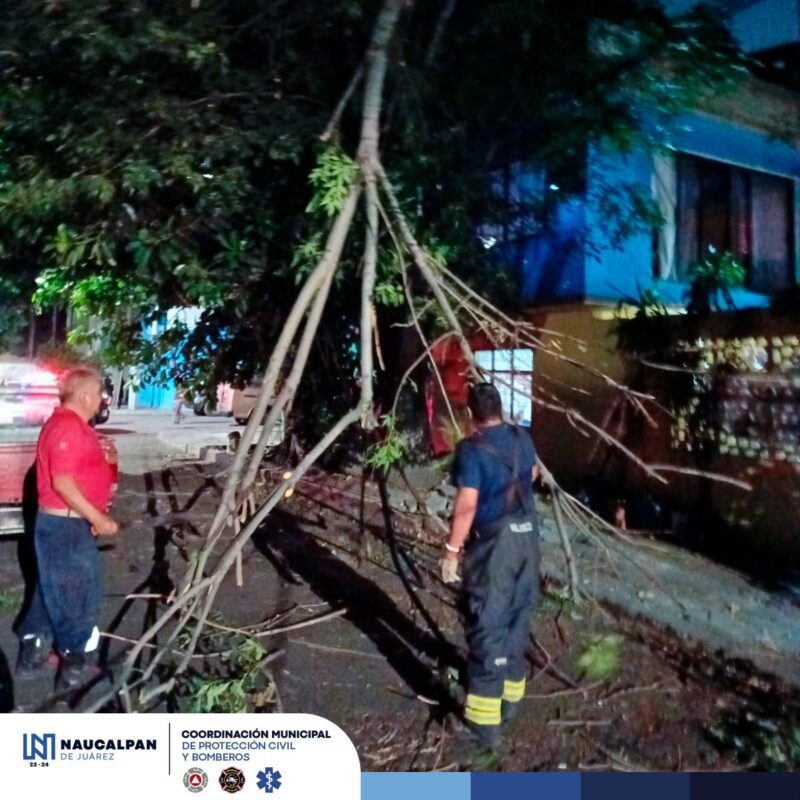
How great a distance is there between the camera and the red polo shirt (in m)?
3.69

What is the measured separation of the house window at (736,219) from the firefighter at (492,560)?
547 cm

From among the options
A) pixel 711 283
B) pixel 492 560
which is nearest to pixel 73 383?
pixel 492 560

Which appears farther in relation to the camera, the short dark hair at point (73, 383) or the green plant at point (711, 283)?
the green plant at point (711, 283)

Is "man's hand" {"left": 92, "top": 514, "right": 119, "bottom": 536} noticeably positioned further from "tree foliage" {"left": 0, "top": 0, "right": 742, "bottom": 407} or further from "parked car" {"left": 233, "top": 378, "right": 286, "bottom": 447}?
"parked car" {"left": 233, "top": 378, "right": 286, "bottom": 447}

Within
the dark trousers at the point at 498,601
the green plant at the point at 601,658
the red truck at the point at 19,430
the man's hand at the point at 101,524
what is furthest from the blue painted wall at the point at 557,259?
the man's hand at the point at 101,524

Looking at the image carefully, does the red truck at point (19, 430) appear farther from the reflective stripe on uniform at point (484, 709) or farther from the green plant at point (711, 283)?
the green plant at point (711, 283)

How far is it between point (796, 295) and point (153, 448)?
24.4 feet

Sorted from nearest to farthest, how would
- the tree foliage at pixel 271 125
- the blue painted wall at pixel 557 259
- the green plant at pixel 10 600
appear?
the green plant at pixel 10 600
the tree foliage at pixel 271 125
the blue painted wall at pixel 557 259

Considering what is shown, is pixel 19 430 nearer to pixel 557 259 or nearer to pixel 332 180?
pixel 332 180

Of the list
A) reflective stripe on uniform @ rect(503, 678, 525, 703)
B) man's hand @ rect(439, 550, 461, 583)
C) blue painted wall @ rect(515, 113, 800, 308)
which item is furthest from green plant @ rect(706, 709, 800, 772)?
blue painted wall @ rect(515, 113, 800, 308)

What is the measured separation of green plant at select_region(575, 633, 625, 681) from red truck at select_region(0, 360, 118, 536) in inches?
133

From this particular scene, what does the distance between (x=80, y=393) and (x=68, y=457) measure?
1.11 ft

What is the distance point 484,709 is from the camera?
3365 mm

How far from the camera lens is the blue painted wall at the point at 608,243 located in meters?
7.56
